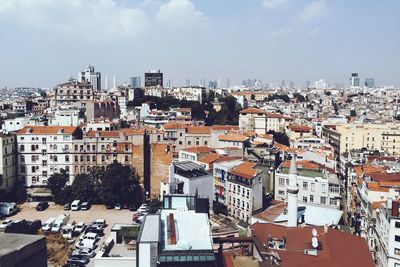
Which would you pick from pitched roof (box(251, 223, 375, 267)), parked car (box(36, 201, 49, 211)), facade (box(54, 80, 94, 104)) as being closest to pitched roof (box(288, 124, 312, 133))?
parked car (box(36, 201, 49, 211))

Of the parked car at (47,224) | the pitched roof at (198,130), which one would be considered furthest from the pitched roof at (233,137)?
the parked car at (47,224)

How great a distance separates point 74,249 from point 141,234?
9.94 m

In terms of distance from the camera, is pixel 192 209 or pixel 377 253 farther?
pixel 377 253

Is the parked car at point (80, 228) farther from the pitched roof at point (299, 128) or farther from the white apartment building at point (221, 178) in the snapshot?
the pitched roof at point (299, 128)

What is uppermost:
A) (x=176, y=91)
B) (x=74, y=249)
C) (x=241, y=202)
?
(x=176, y=91)

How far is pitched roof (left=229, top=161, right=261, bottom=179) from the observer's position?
66.6ft

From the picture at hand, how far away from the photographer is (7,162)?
25.5 m

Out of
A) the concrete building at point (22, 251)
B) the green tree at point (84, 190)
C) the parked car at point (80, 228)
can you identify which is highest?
the concrete building at point (22, 251)

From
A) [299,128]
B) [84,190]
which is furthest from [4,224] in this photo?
[299,128]

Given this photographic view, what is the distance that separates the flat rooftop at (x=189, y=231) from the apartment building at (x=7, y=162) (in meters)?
16.5

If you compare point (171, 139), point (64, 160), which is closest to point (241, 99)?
point (171, 139)

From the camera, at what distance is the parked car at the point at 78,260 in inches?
664

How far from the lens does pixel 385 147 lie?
34781 mm

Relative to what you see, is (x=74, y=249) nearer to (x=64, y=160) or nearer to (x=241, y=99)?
(x=64, y=160)
